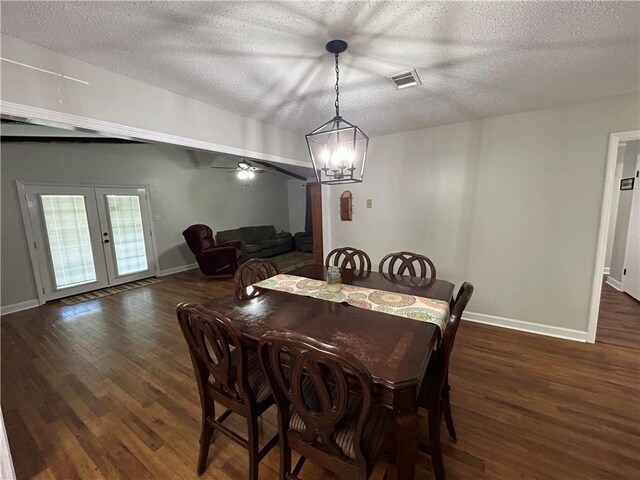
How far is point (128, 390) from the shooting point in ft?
7.07

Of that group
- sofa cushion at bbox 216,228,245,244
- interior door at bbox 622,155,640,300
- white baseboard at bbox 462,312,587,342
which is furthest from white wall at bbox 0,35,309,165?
interior door at bbox 622,155,640,300

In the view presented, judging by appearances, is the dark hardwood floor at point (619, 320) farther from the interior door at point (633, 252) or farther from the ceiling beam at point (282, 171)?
the ceiling beam at point (282, 171)

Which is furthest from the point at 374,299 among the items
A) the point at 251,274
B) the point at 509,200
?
the point at 509,200

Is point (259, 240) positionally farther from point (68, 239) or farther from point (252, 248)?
point (68, 239)

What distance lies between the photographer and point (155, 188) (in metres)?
5.57

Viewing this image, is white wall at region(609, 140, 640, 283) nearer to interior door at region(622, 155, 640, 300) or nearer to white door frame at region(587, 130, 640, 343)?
interior door at region(622, 155, 640, 300)

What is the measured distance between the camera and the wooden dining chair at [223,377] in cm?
125

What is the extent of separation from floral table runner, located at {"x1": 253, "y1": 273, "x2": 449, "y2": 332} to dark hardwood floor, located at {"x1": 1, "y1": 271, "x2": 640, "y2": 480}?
2.74 feet

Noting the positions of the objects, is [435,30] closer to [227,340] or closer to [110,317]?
[227,340]

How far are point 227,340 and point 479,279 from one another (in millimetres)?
3038

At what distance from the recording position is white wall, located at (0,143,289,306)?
3840 millimetres

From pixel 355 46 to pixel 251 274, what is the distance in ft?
6.30

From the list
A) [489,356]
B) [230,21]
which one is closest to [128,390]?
[230,21]

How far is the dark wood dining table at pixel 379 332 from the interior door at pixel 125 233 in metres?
4.52
